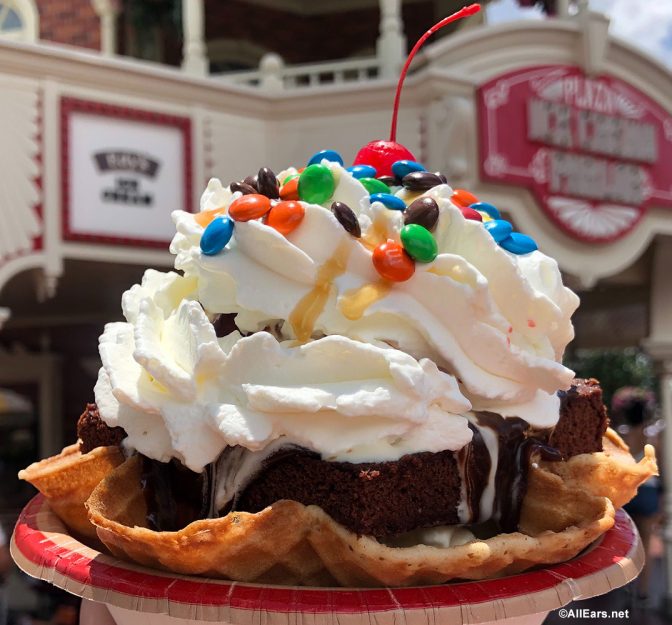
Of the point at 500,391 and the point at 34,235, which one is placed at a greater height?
the point at 34,235

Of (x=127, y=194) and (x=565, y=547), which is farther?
(x=127, y=194)

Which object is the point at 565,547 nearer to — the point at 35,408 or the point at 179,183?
the point at 179,183

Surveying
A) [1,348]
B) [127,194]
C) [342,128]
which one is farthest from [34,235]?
[1,348]

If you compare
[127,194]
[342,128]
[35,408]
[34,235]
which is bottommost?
[35,408]

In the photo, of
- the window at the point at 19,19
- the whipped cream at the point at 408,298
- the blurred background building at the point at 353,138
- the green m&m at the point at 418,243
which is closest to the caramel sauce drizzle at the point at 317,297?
the whipped cream at the point at 408,298

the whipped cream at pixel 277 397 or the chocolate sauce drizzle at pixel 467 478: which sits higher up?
the whipped cream at pixel 277 397

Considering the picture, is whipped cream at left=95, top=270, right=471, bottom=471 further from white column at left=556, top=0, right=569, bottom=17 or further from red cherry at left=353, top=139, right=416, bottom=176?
white column at left=556, top=0, right=569, bottom=17

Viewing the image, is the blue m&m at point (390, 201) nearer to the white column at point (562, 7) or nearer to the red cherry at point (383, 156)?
the red cherry at point (383, 156)

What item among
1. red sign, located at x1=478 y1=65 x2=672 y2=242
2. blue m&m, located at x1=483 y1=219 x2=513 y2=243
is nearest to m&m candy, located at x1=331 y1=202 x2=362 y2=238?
blue m&m, located at x1=483 y1=219 x2=513 y2=243
